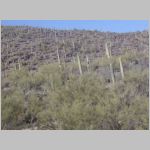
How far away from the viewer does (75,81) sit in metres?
12.4

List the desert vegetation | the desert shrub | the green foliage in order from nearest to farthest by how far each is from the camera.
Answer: the green foliage → the desert vegetation → the desert shrub

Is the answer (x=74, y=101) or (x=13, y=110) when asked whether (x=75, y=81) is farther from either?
(x=13, y=110)

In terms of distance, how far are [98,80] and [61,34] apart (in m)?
1.81

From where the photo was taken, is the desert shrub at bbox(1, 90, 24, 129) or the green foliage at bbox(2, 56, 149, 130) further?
the desert shrub at bbox(1, 90, 24, 129)

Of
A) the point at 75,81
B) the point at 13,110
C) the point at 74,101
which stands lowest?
the point at 13,110

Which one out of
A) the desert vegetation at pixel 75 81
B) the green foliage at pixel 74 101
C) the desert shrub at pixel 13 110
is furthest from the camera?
the desert shrub at pixel 13 110

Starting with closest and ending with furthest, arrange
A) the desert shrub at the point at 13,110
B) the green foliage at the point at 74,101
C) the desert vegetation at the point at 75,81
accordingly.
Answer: the green foliage at the point at 74,101 < the desert vegetation at the point at 75,81 < the desert shrub at the point at 13,110

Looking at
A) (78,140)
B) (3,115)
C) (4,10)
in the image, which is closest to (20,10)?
(4,10)

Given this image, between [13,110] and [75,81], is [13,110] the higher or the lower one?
the lower one

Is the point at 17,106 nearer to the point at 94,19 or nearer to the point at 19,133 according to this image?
the point at 19,133

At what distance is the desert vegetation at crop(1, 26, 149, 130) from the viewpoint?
38.4 feet

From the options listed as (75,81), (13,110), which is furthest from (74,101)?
(13,110)

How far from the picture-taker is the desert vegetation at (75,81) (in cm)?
1170

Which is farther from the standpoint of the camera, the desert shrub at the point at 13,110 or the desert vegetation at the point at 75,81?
the desert shrub at the point at 13,110
